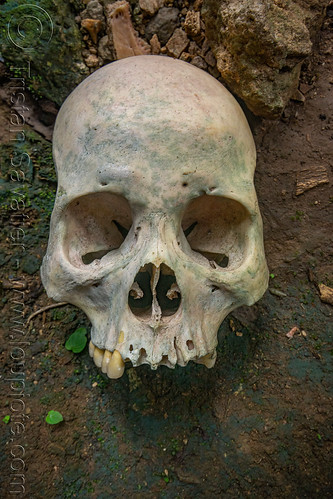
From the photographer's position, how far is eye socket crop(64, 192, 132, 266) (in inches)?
53.8

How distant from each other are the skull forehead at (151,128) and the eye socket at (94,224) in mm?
123

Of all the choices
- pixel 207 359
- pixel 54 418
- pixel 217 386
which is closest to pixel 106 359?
pixel 207 359

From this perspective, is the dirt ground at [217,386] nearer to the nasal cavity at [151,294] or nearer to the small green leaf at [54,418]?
the small green leaf at [54,418]

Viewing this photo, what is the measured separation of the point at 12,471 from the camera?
4.65 ft

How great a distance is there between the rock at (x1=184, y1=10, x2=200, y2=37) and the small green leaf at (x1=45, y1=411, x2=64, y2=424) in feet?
5.90

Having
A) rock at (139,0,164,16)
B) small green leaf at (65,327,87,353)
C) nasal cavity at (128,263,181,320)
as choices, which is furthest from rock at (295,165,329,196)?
small green leaf at (65,327,87,353)

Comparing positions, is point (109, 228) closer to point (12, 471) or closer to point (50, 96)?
point (50, 96)

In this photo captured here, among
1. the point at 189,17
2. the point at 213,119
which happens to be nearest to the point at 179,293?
the point at 213,119

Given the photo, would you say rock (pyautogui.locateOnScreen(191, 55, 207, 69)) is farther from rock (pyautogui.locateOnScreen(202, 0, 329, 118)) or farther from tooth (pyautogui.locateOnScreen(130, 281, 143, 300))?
tooth (pyautogui.locateOnScreen(130, 281, 143, 300))

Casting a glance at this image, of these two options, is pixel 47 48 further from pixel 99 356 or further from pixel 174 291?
pixel 99 356

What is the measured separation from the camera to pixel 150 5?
5.33 feet

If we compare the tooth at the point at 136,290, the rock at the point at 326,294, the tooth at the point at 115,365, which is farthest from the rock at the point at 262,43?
the tooth at the point at 115,365

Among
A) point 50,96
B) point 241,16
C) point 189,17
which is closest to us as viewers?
point 241,16

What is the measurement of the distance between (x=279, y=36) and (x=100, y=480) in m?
1.89
